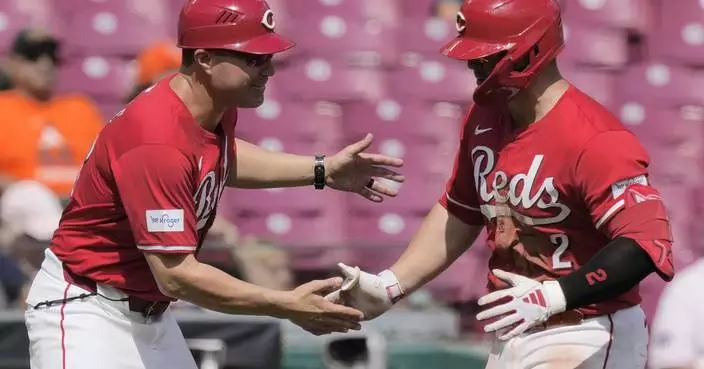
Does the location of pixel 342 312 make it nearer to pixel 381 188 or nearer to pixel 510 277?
pixel 510 277

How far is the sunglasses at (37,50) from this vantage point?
272 inches

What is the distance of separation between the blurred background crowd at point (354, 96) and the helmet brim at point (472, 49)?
273cm

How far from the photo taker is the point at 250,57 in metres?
4.16

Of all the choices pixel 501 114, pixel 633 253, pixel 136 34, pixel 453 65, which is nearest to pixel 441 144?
pixel 453 65

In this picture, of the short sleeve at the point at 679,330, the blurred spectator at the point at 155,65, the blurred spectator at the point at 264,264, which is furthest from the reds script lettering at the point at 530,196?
the blurred spectator at the point at 155,65

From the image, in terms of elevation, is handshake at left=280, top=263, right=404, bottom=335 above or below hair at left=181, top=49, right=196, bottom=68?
below

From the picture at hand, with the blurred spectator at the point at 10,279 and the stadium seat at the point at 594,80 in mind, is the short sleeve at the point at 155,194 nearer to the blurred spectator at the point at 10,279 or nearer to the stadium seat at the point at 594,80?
the blurred spectator at the point at 10,279

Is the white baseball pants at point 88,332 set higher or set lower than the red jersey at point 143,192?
lower

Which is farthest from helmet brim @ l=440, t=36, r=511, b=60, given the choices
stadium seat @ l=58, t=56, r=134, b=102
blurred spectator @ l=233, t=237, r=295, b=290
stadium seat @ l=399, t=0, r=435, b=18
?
stadium seat @ l=399, t=0, r=435, b=18

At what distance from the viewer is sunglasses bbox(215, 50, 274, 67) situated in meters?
4.14

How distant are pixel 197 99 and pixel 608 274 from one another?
1294 millimetres

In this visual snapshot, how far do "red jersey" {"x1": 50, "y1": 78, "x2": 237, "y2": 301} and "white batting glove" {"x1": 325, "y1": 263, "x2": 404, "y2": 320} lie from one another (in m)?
0.47

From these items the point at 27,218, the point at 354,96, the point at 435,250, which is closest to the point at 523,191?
the point at 435,250

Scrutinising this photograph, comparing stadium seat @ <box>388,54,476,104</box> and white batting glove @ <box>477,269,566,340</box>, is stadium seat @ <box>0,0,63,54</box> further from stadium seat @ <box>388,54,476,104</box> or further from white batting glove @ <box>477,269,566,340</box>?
white batting glove @ <box>477,269,566,340</box>
